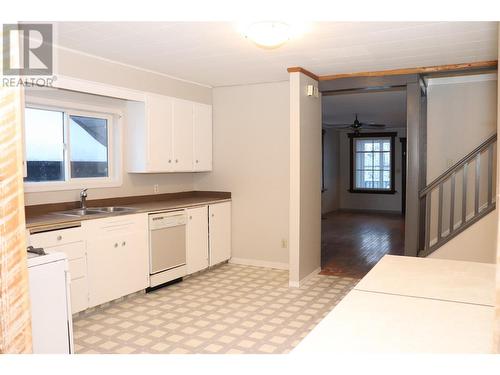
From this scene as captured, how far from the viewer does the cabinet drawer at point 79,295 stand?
3.40m

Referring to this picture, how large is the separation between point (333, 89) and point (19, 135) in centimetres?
420

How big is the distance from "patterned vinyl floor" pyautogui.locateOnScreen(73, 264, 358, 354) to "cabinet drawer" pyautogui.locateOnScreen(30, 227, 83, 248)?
0.71m

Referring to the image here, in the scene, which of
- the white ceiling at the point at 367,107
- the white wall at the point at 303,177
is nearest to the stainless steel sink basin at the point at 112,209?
the white wall at the point at 303,177

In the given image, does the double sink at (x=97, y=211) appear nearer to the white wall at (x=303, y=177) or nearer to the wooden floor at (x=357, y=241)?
Answer: the white wall at (x=303, y=177)

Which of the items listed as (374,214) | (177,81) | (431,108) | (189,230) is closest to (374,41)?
(431,108)

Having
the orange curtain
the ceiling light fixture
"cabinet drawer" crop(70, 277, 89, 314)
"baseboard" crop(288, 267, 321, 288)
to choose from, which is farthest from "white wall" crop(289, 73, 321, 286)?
the orange curtain

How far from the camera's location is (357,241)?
7.02 metres

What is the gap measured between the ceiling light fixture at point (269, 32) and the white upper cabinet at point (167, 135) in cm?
184

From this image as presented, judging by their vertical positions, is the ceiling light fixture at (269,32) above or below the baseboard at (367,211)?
above

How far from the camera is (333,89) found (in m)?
4.69

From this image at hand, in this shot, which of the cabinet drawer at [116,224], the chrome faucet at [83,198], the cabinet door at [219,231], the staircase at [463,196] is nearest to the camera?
the cabinet drawer at [116,224]

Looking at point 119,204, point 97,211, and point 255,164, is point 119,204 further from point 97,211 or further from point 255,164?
point 255,164

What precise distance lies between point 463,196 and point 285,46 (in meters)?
2.51

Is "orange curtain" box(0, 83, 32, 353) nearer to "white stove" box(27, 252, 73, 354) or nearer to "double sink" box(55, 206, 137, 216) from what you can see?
"white stove" box(27, 252, 73, 354)
